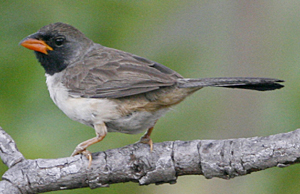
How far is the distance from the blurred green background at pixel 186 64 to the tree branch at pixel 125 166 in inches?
5.9

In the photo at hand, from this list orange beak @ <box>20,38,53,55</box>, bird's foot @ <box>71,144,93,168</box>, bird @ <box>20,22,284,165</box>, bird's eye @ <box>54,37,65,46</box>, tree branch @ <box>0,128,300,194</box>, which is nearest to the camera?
tree branch @ <box>0,128,300,194</box>

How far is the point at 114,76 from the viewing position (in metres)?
4.42

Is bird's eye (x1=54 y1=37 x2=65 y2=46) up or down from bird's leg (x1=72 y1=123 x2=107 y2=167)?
up

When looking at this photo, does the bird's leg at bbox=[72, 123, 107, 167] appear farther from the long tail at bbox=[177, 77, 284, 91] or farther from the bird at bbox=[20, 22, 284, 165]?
the long tail at bbox=[177, 77, 284, 91]

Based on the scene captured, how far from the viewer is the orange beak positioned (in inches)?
171

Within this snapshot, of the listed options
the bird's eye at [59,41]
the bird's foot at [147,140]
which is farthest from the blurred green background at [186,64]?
the bird's eye at [59,41]

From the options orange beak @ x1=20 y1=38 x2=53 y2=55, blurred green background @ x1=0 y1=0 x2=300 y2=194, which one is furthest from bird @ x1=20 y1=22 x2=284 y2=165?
blurred green background @ x1=0 y1=0 x2=300 y2=194

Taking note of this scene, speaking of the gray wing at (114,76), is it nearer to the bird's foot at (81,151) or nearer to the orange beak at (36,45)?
the orange beak at (36,45)

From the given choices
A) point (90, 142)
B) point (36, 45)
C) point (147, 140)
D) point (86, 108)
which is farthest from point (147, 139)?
point (36, 45)

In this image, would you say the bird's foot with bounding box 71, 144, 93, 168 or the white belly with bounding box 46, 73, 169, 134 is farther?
the white belly with bounding box 46, 73, 169, 134

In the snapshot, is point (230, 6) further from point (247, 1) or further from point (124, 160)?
point (124, 160)

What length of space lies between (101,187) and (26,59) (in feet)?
4.69

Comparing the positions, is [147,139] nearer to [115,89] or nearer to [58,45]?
[115,89]

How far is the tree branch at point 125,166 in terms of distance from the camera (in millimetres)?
→ 3535
